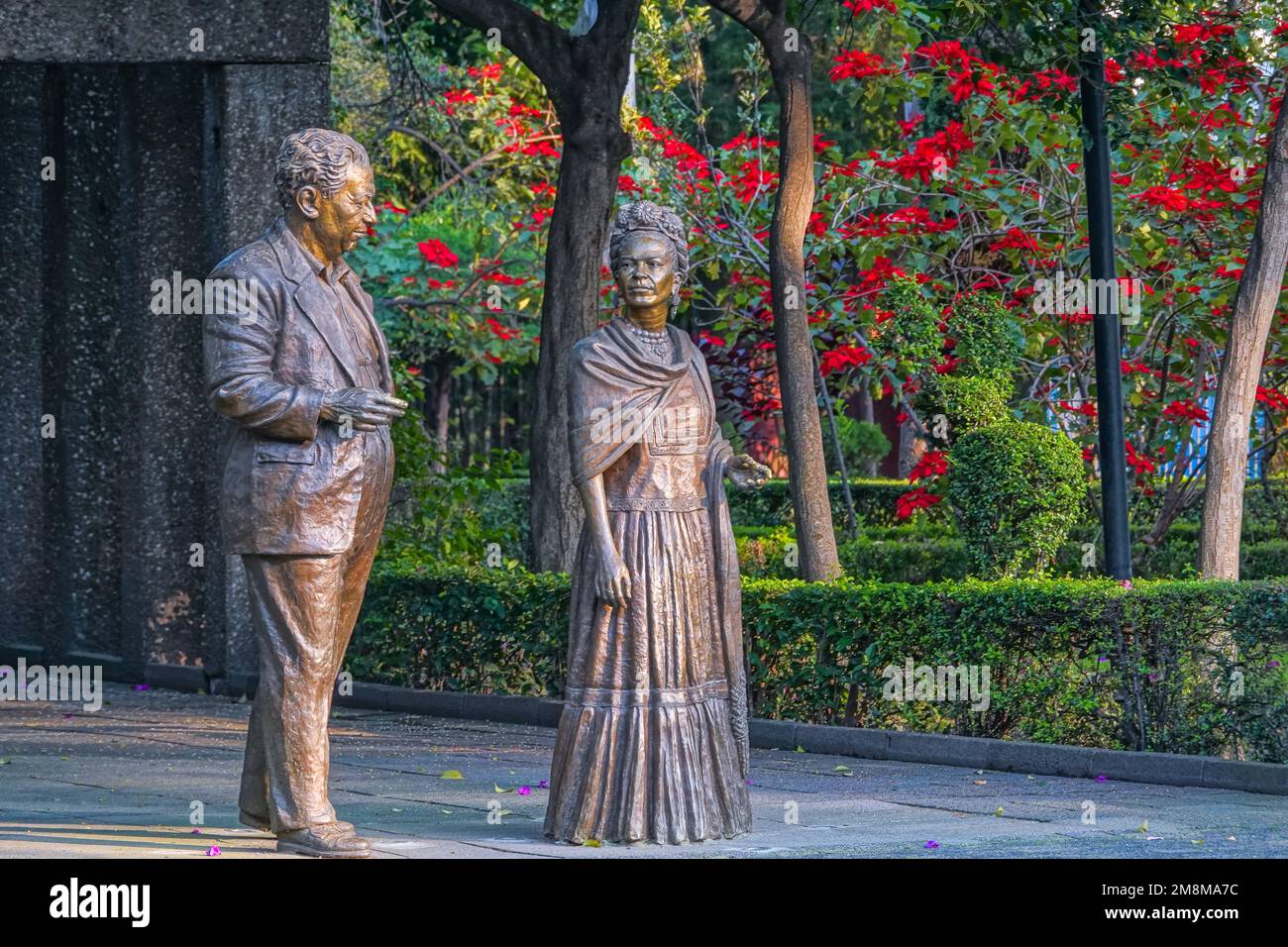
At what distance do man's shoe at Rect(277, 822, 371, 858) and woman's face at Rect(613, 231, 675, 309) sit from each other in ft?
7.40

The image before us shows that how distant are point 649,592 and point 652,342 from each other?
37.8 inches

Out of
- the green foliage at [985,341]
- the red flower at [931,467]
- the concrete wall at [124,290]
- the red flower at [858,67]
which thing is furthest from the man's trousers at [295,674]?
the red flower at [858,67]

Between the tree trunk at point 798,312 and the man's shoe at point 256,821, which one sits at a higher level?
the tree trunk at point 798,312

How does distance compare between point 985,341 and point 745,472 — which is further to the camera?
point 985,341

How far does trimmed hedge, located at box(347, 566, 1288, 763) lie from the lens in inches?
377

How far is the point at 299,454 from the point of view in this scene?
6.76 m

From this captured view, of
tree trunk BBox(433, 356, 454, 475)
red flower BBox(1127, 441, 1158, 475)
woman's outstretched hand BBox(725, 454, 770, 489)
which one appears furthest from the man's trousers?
tree trunk BBox(433, 356, 454, 475)

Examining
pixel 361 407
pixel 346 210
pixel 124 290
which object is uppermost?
pixel 124 290

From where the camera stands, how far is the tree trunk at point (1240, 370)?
34.7 ft

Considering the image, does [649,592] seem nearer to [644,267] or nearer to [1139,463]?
[644,267]

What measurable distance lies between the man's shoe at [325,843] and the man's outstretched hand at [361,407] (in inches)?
54.3

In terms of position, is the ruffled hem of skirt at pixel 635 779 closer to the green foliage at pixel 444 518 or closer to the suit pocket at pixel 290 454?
the suit pocket at pixel 290 454

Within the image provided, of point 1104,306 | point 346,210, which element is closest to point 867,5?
point 1104,306

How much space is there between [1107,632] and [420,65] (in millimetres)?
15745
